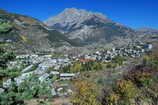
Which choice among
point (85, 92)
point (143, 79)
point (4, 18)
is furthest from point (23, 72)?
point (143, 79)

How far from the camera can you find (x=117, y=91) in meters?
26.6

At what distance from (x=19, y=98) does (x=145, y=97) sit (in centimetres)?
2101

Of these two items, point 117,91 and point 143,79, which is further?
point 143,79

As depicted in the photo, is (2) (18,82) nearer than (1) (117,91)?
Yes

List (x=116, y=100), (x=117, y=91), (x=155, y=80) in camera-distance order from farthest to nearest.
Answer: (x=155, y=80) → (x=117, y=91) → (x=116, y=100)

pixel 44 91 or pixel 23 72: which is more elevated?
pixel 23 72

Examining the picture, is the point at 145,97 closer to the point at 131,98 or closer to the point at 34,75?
the point at 131,98

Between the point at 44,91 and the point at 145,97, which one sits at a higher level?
the point at 44,91

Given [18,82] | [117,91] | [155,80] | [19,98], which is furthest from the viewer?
[155,80]

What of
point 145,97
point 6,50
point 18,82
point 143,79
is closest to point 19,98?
point 18,82

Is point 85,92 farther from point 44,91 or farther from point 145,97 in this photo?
point 44,91

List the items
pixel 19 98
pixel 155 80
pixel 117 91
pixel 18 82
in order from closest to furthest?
pixel 19 98, pixel 18 82, pixel 117 91, pixel 155 80

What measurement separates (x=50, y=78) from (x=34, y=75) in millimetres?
453

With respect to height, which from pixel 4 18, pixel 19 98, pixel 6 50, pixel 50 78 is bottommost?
pixel 19 98
